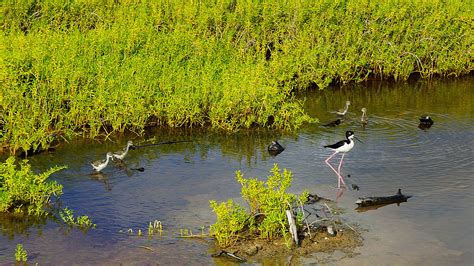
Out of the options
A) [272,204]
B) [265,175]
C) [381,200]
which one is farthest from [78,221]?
[381,200]

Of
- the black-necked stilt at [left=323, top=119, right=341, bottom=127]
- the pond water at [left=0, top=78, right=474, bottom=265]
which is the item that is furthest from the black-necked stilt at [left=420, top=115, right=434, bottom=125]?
the black-necked stilt at [left=323, top=119, right=341, bottom=127]

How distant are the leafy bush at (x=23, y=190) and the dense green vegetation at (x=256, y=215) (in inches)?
98.9

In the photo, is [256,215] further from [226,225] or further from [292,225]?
[292,225]

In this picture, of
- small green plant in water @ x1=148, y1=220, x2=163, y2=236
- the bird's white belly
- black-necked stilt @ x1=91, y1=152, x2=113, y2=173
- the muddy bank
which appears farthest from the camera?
the bird's white belly

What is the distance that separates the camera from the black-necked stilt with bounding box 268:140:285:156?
1341cm

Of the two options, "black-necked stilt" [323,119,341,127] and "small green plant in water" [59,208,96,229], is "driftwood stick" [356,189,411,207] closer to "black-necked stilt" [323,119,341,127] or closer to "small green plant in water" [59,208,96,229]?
"small green plant in water" [59,208,96,229]

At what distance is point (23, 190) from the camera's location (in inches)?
418

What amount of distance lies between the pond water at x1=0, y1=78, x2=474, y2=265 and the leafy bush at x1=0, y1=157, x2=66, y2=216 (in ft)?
0.91

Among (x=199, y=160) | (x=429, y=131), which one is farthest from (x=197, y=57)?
(x=429, y=131)

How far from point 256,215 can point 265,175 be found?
2.61 m

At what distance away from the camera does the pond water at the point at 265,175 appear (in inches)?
368

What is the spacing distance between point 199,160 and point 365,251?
4.55 m

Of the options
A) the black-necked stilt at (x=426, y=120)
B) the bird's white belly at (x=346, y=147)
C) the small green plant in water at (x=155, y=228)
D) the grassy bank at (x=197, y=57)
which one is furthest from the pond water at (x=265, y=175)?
the grassy bank at (x=197, y=57)

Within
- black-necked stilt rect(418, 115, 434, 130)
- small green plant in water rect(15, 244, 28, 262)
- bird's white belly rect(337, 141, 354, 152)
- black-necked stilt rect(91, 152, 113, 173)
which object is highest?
bird's white belly rect(337, 141, 354, 152)
